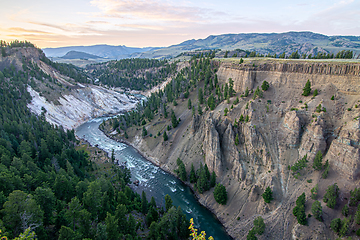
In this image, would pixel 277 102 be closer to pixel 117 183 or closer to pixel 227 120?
pixel 227 120

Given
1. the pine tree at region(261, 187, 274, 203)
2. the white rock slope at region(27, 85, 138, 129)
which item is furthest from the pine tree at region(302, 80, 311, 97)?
the white rock slope at region(27, 85, 138, 129)

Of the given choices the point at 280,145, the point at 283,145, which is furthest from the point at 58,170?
the point at 283,145

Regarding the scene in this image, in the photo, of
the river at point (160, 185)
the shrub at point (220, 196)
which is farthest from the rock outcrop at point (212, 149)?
the river at point (160, 185)

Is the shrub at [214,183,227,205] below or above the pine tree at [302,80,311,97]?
below

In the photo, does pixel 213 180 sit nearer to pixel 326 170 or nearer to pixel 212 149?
pixel 212 149

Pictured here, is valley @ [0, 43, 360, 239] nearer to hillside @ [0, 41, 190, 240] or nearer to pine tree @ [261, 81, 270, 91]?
pine tree @ [261, 81, 270, 91]

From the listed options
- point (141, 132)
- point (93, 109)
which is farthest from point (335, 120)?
point (93, 109)
